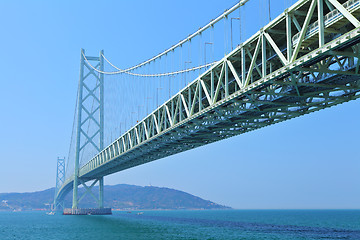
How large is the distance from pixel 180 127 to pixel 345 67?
15409mm

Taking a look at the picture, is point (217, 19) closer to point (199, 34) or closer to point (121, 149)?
point (199, 34)

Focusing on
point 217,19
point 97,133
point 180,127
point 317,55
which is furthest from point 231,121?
point 97,133

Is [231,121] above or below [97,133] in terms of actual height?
below

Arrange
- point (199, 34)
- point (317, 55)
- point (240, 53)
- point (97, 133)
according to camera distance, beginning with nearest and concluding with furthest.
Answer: point (317, 55)
point (240, 53)
point (199, 34)
point (97, 133)

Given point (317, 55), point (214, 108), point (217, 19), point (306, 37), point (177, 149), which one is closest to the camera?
point (317, 55)

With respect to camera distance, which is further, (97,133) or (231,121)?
(97,133)

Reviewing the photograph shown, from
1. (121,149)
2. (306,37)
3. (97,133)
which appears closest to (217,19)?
(306,37)

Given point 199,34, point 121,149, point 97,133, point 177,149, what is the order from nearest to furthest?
point 199,34 → point 177,149 → point 121,149 → point 97,133

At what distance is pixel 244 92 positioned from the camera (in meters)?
21.8

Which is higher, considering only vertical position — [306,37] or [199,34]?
[199,34]

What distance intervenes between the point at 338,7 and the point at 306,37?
3.05m

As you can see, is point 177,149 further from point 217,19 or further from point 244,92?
point 244,92

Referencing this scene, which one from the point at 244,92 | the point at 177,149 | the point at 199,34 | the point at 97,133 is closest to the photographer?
the point at 244,92

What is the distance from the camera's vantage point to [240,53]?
23766 mm
